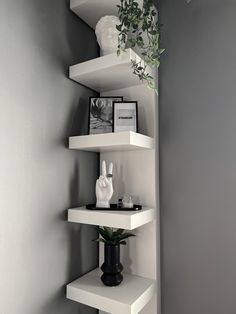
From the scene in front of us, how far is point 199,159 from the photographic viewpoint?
131 cm

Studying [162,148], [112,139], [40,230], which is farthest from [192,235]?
[40,230]

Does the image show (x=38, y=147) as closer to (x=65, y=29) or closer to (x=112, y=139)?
(x=112, y=139)

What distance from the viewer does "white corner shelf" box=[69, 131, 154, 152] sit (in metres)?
1.17

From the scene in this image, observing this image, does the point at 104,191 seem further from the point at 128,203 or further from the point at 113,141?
the point at 113,141

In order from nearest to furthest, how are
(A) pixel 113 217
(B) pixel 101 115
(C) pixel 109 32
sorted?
(A) pixel 113 217 → (C) pixel 109 32 → (B) pixel 101 115

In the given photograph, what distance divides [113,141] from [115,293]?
0.74 metres

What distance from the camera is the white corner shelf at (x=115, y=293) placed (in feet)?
3.61

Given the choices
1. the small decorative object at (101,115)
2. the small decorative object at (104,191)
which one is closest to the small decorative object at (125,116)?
the small decorative object at (101,115)

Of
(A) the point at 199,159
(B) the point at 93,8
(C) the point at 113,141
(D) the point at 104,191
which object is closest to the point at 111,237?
(D) the point at 104,191

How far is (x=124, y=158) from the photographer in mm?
1457

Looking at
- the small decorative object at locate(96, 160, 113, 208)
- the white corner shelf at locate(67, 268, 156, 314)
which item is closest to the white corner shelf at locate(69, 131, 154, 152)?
the small decorative object at locate(96, 160, 113, 208)

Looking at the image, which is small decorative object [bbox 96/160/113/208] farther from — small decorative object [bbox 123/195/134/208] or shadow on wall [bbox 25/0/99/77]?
shadow on wall [bbox 25/0/99/77]

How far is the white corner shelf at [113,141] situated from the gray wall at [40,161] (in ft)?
0.29

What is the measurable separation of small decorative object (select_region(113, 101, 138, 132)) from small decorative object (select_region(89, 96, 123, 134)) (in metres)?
0.04
